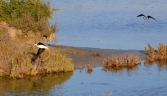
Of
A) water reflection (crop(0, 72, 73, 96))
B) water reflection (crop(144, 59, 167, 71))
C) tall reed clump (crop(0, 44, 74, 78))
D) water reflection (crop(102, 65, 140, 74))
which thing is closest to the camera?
water reflection (crop(0, 72, 73, 96))

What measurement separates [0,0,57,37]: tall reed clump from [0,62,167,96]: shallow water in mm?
3499

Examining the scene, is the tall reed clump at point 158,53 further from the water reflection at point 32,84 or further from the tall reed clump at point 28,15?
the tall reed clump at point 28,15

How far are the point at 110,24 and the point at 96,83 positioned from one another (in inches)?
764

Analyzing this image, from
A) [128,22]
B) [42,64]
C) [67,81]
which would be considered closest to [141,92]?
[67,81]

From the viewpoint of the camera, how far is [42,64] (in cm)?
2428

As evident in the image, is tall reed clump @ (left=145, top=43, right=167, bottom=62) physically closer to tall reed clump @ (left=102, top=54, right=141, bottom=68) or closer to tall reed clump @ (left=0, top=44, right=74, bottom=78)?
tall reed clump @ (left=102, top=54, right=141, bottom=68)

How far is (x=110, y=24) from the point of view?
138 ft

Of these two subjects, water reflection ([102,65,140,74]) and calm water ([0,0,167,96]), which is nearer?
calm water ([0,0,167,96])

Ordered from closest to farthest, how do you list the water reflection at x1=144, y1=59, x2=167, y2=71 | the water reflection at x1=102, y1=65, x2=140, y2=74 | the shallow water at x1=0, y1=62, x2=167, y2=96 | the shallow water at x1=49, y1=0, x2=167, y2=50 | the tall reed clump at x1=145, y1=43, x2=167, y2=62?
the shallow water at x1=0, y1=62, x2=167, y2=96
the water reflection at x1=102, y1=65, x2=140, y2=74
the water reflection at x1=144, y1=59, x2=167, y2=71
the tall reed clump at x1=145, y1=43, x2=167, y2=62
the shallow water at x1=49, y1=0, x2=167, y2=50

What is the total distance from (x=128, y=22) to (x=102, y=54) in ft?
46.1

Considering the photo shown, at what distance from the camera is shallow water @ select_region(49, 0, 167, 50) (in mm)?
34125

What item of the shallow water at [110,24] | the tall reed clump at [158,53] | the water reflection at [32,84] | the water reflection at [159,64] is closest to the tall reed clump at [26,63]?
the water reflection at [32,84]

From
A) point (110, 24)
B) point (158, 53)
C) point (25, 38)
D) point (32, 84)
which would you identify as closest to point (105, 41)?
point (158, 53)

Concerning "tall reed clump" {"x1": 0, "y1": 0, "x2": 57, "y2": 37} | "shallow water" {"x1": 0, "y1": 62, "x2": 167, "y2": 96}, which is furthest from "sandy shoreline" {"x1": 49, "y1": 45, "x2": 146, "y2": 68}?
"tall reed clump" {"x1": 0, "y1": 0, "x2": 57, "y2": 37}
